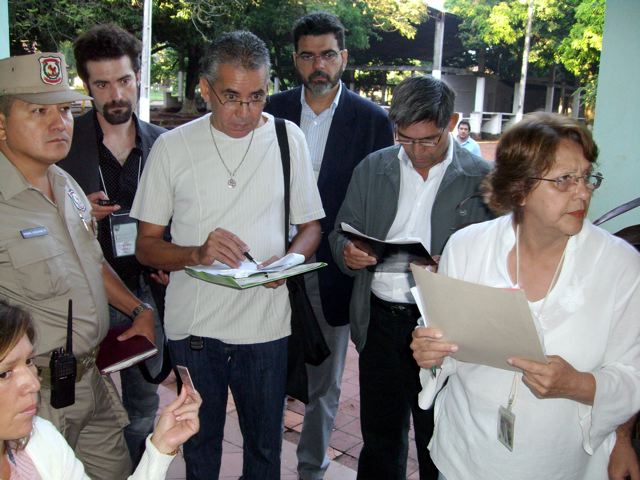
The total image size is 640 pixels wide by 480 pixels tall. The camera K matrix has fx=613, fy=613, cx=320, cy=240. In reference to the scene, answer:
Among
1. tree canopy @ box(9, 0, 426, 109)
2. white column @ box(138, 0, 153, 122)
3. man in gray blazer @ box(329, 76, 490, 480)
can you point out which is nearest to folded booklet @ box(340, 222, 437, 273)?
man in gray blazer @ box(329, 76, 490, 480)

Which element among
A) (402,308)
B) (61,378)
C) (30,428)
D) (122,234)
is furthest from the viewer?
(122,234)

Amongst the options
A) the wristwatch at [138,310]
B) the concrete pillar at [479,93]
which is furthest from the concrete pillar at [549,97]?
the wristwatch at [138,310]

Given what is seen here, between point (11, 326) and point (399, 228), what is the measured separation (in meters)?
1.48

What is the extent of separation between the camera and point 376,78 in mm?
30594

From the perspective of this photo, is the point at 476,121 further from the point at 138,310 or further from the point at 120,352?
the point at 120,352

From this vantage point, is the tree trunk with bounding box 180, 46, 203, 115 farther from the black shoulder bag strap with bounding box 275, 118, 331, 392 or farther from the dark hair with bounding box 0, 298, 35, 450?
the dark hair with bounding box 0, 298, 35, 450

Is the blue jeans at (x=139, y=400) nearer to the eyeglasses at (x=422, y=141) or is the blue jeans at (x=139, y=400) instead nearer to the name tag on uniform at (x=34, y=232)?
the name tag on uniform at (x=34, y=232)

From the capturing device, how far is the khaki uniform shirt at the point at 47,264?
1852 mm

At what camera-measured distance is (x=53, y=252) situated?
6.27 ft

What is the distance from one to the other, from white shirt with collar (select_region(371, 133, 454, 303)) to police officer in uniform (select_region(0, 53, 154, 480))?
93 cm

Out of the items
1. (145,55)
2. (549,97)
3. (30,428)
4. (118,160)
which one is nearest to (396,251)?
(30,428)

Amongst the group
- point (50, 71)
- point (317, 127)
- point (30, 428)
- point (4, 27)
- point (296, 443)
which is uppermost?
point (4, 27)

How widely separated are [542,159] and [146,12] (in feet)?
47.5

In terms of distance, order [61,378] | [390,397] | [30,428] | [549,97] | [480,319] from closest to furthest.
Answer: [30,428] < [480,319] < [61,378] < [390,397] < [549,97]
